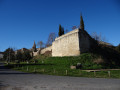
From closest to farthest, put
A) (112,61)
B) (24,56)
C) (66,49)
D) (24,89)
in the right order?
1. (24,89)
2. (112,61)
3. (66,49)
4. (24,56)

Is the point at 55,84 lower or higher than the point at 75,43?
lower

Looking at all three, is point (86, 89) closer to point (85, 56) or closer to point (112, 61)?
point (85, 56)

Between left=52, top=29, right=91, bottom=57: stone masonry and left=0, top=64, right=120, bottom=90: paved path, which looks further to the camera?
left=52, top=29, right=91, bottom=57: stone masonry

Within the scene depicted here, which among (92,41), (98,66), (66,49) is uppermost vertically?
(92,41)

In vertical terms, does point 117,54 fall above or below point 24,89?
above

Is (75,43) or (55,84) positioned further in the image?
(75,43)

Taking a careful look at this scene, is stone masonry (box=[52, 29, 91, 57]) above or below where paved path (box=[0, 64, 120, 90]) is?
above

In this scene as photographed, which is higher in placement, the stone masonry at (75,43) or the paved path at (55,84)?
the stone masonry at (75,43)

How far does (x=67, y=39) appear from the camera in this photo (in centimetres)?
3052

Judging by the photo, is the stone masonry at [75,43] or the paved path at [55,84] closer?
the paved path at [55,84]

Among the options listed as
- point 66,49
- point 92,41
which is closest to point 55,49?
point 66,49

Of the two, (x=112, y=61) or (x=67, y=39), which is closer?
(x=112, y=61)

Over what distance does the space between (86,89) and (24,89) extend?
3.91 m

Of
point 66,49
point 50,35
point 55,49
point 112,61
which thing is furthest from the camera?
point 50,35
